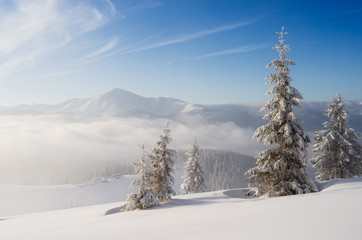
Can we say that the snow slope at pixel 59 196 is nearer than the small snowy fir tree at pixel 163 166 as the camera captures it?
No

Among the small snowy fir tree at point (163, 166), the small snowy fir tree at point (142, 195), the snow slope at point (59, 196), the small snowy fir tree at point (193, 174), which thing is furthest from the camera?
the snow slope at point (59, 196)

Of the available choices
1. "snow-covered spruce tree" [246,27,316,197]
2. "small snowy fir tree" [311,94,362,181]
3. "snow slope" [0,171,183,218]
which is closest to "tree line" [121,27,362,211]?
"snow-covered spruce tree" [246,27,316,197]

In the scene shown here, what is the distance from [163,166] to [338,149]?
20439mm

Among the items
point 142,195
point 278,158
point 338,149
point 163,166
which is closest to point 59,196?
point 163,166

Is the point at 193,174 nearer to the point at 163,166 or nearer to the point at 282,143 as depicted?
the point at 163,166

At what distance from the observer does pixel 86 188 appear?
83.2m

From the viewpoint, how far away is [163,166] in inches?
790

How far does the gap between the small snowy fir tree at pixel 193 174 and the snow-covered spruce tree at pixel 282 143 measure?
20.9m

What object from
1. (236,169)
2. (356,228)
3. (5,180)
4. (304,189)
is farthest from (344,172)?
(5,180)

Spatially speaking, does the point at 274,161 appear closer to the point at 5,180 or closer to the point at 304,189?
the point at 304,189

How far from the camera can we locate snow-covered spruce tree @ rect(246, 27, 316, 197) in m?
16.5

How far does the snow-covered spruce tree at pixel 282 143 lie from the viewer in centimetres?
1650

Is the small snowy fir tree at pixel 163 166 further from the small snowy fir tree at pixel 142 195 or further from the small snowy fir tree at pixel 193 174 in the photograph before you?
the small snowy fir tree at pixel 193 174

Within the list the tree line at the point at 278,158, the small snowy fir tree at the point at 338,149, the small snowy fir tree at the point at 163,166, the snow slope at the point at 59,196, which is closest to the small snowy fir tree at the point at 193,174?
the small snowy fir tree at the point at 163,166
